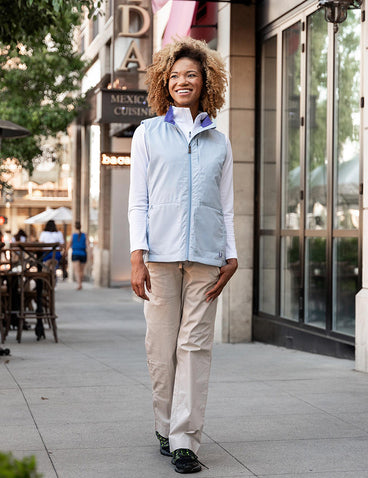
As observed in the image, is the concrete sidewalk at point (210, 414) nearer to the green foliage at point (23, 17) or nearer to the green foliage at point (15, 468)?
the green foliage at point (15, 468)

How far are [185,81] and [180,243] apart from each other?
2.85ft

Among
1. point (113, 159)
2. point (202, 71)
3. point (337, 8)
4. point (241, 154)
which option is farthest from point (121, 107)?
point (202, 71)

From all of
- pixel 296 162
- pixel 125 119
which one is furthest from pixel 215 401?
pixel 125 119

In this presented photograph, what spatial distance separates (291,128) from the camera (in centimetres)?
1020

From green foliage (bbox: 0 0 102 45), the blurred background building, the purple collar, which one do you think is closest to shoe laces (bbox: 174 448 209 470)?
the purple collar

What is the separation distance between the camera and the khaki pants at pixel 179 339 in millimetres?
4484

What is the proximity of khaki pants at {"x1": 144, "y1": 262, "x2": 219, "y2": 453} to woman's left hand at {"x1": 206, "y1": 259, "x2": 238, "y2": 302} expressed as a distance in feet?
0.07

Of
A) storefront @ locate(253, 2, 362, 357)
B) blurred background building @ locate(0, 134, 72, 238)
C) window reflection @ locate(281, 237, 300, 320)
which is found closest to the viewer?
storefront @ locate(253, 2, 362, 357)

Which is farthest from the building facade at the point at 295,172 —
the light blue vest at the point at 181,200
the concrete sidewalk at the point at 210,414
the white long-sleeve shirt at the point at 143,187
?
the light blue vest at the point at 181,200

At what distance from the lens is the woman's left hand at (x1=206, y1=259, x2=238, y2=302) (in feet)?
15.0

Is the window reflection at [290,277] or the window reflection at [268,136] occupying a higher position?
the window reflection at [268,136]

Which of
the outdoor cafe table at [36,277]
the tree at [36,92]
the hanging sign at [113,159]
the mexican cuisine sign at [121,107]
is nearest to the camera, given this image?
the outdoor cafe table at [36,277]

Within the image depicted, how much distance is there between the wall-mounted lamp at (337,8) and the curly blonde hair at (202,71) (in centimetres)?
367

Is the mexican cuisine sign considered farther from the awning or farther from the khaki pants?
the khaki pants
